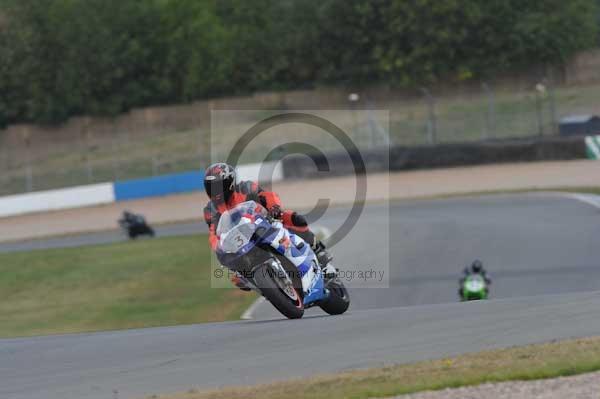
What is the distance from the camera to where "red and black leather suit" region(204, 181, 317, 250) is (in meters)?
8.92

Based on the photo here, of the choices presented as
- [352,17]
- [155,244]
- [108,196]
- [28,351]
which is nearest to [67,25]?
[352,17]

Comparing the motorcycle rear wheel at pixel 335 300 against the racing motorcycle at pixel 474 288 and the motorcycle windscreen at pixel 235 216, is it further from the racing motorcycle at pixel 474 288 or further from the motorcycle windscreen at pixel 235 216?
the racing motorcycle at pixel 474 288

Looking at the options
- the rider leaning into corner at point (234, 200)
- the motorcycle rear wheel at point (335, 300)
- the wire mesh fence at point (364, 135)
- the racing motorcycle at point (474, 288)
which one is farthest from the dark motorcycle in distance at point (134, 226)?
the rider leaning into corner at point (234, 200)

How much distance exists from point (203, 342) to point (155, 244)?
16.8 meters

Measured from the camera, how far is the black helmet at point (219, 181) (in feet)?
28.5

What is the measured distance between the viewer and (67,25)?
56.9 m

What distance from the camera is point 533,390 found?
20.2 feet

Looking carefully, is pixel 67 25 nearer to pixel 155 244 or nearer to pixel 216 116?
pixel 216 116

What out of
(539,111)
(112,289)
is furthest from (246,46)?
(112,289)

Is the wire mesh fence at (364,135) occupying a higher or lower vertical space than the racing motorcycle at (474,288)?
higher

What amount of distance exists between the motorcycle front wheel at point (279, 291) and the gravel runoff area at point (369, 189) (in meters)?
21.5

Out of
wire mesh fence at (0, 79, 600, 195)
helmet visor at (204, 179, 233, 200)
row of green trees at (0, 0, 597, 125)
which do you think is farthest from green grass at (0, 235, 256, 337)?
row of green trees at (0, 0, 597, 125)

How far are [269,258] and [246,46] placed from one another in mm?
52175

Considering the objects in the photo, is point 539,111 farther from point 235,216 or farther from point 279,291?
point 235,216
